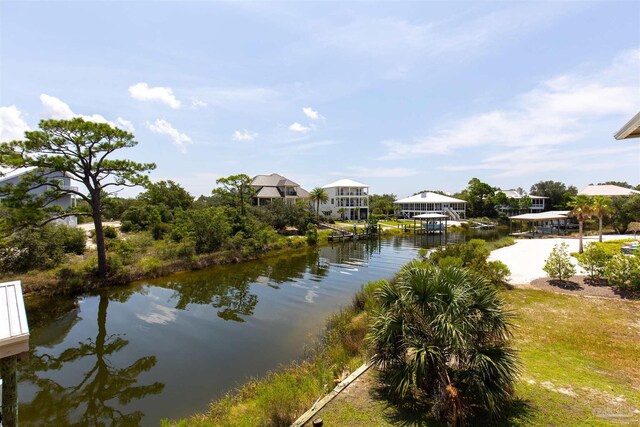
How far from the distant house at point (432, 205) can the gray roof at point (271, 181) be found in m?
22.8

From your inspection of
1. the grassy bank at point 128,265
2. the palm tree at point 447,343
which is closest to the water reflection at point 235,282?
the grassy bank at point 128,265

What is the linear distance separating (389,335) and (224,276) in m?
16.9

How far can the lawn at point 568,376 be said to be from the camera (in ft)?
18.4

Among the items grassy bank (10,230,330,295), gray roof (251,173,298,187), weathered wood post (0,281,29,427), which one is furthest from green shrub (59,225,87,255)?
gray roof (251,173,298,187)

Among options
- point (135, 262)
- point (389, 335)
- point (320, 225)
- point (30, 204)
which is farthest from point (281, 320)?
point (320, 225)

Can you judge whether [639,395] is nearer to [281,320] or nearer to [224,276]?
[281,320]

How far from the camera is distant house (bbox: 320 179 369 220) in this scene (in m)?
59.4

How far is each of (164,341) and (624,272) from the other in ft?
61.1

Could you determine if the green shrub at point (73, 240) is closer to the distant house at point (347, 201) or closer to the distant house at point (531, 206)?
the distant house at point (347, 201)

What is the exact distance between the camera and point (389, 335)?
233 inches

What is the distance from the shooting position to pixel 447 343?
5.42m

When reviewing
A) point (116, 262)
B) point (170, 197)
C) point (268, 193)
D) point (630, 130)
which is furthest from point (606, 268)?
point (268, 193)

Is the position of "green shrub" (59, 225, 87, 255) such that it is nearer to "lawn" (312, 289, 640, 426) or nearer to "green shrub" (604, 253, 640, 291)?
"lawn" (312, 289, 640, 426)

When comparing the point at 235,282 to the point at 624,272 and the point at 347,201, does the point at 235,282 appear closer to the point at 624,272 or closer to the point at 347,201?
the point at 624,272
